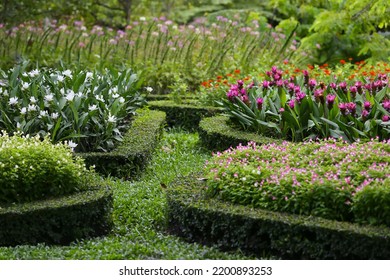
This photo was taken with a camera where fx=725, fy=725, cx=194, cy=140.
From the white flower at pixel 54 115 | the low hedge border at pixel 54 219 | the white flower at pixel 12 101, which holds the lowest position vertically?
the low hedge border at pixel 54 219

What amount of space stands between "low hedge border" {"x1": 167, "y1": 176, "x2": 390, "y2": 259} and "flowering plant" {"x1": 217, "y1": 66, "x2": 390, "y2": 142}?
2.13 metres

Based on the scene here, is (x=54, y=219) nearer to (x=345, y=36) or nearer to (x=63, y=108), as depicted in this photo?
(x=63, y=108)

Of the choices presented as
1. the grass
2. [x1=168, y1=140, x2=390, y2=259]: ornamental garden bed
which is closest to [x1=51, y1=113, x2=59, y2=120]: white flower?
the grass

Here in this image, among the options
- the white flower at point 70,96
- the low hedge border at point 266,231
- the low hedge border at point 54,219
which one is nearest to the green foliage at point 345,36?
the white flower at point 70,96

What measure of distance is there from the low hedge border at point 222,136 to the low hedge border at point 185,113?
904 mm

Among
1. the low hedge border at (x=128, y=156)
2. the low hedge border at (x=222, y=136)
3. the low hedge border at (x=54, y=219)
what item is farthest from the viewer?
the low hedge border at (x=222, y=136)

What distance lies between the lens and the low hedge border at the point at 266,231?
485 cm

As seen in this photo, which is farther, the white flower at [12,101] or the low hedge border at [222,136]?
the low hedge border at [222,136]

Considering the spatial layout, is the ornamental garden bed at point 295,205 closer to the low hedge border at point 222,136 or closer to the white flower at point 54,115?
the low hedge border at point 222,136

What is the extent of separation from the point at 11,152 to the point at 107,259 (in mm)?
1441

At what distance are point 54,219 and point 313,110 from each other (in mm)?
3319

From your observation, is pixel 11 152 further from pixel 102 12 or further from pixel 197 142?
pixel 102 12

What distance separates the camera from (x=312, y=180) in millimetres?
5379

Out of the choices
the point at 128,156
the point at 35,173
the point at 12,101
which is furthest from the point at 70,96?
the point at 35,173
